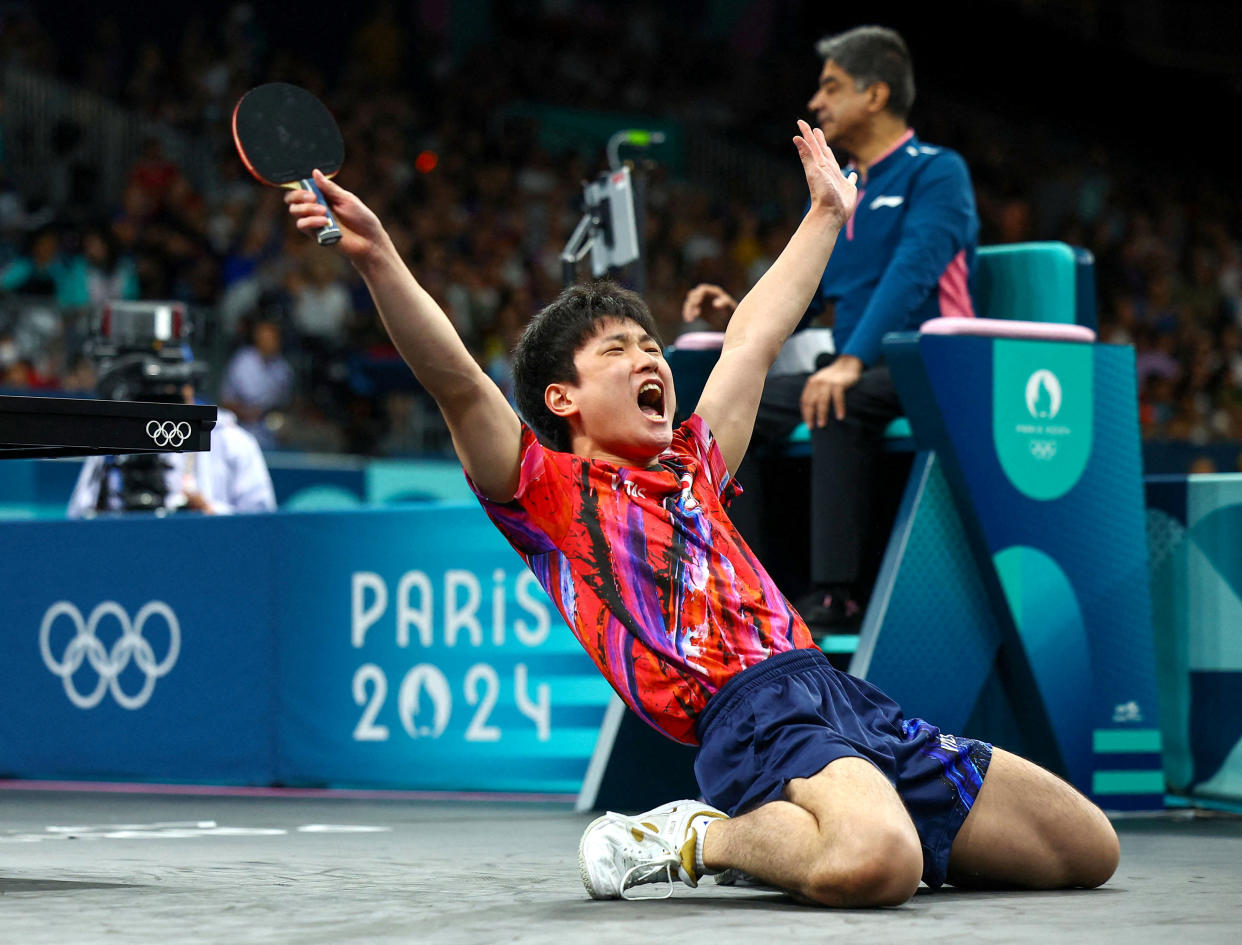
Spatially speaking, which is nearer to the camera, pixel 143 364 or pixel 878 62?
pixel 878 62

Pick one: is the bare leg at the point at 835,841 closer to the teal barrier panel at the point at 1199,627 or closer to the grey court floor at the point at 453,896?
the grey court floor at the point at 453,896

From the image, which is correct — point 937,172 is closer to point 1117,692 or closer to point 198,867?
point 1117,692

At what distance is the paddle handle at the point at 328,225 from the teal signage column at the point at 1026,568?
2561mm

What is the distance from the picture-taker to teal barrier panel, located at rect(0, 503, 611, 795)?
637 cm

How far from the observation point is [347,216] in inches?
121

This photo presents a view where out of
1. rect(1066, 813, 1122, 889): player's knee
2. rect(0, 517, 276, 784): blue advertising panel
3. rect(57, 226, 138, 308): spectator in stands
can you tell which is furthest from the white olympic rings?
rect(57, 226, 138, 308): spectator in stands

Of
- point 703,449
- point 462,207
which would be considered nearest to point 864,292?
point 703,449

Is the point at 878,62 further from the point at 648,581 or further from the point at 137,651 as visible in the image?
the point at 137,651

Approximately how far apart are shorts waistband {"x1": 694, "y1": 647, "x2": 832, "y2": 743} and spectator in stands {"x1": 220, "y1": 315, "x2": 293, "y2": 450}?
8.47 meters

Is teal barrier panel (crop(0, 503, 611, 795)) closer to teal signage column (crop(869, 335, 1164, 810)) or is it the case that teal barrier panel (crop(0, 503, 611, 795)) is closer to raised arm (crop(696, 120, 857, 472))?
teal signage column (crop(869, 335, 1164, 810))

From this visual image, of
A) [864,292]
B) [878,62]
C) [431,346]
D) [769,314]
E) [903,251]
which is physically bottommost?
[431,346]

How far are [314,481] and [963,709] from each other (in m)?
5.92

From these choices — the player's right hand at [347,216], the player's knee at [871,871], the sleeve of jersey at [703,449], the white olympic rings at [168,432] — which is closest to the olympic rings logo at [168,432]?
the white olympic rings at [168,432]

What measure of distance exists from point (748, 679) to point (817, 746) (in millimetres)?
209
